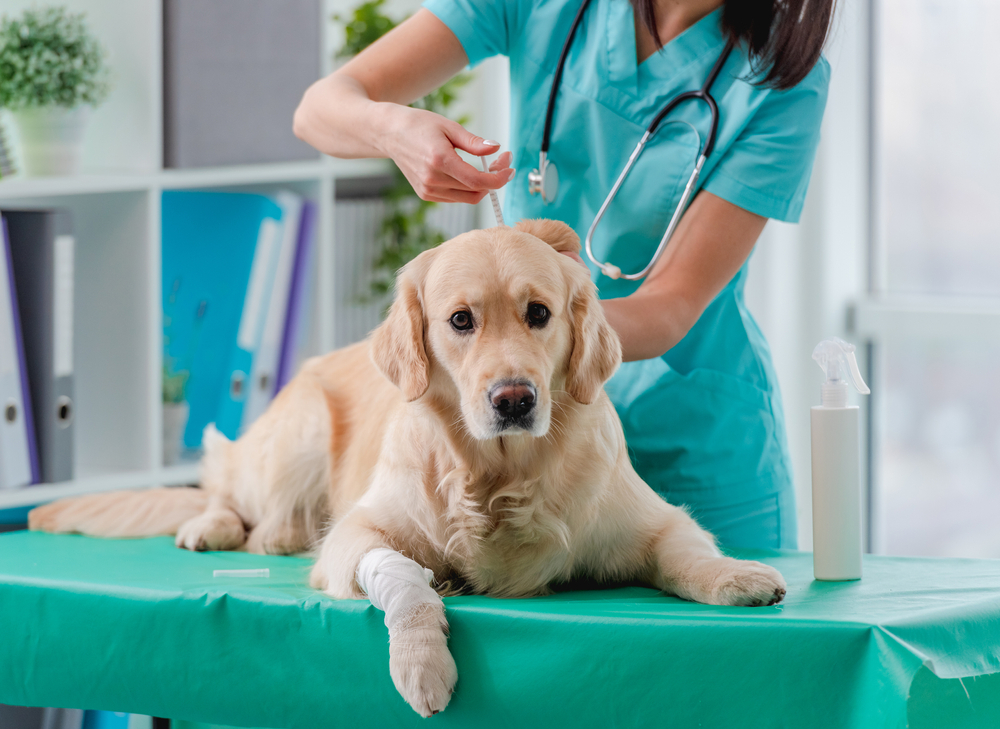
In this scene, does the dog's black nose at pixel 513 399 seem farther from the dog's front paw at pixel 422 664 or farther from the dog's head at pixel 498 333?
the dog's front paw at pixel 422 664

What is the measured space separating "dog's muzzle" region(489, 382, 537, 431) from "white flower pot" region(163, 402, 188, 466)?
52.8 inches

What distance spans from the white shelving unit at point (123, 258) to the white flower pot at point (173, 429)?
0.15 ft

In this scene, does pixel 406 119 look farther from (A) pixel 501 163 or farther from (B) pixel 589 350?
(B) pixel 589 350

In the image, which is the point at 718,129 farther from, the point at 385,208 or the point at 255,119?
the point at 385,208

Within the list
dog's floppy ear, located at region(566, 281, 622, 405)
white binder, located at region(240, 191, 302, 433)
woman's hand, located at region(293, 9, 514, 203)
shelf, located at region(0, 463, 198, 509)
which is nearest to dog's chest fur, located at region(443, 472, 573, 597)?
dog's floppy ear, located at region(566, 281, 622, 405)

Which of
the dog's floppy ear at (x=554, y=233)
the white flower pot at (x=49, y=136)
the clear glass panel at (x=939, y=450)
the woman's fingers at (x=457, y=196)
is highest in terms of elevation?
the white flower pot at (x=49, y=136)

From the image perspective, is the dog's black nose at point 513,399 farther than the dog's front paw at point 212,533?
No

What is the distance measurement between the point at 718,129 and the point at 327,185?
1226mm

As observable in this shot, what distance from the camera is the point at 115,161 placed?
2086 millimetres

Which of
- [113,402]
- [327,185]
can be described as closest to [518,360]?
[113,402]

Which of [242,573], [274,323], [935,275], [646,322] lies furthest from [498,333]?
[935,275]

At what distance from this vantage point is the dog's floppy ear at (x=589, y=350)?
112cm

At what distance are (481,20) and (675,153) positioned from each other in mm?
392

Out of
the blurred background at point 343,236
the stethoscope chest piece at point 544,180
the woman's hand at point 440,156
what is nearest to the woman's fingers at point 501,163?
the woman's hand at point 440,156
